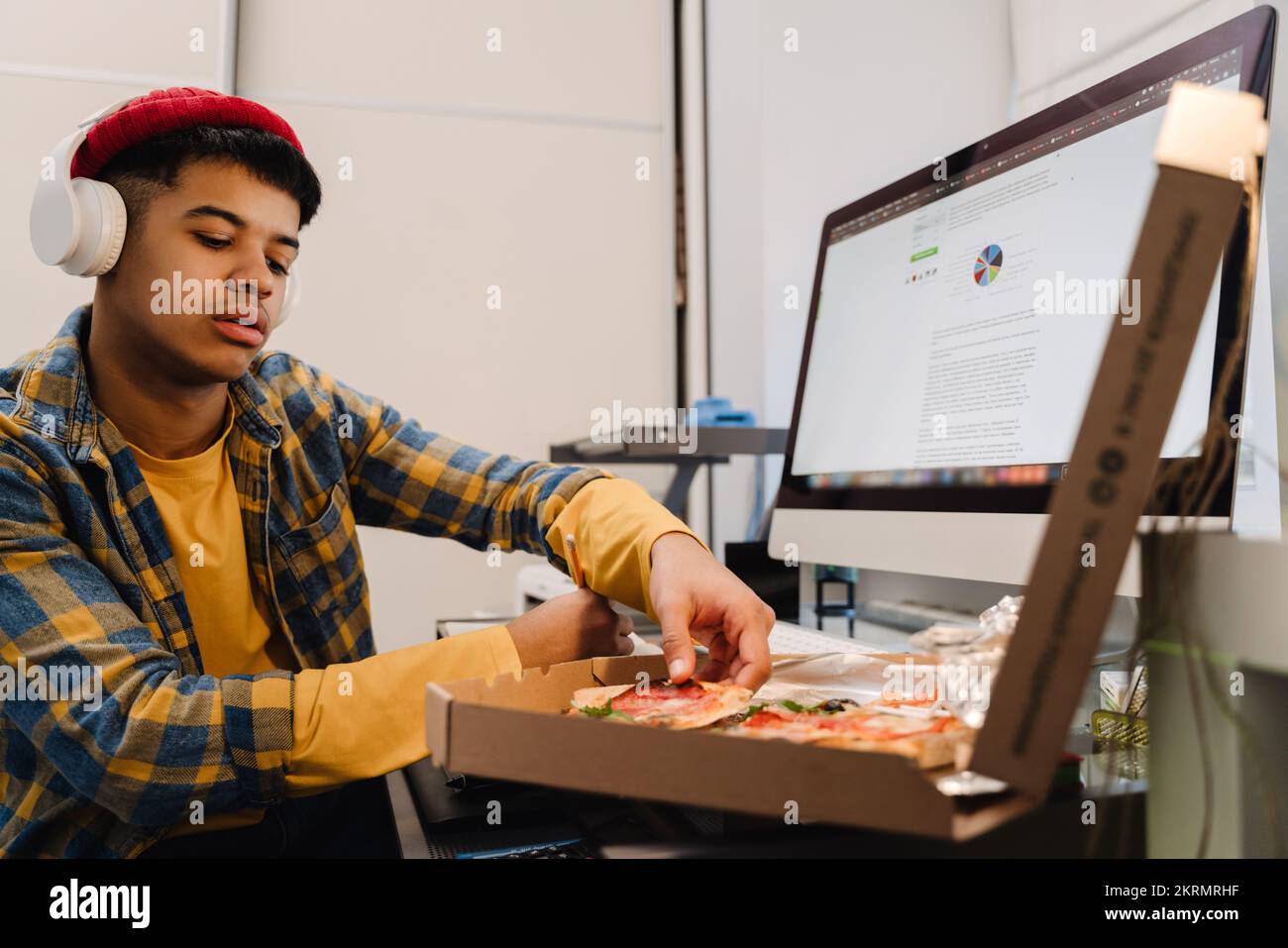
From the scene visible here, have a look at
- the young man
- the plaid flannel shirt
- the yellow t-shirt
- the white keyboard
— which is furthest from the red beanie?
the white keyboard

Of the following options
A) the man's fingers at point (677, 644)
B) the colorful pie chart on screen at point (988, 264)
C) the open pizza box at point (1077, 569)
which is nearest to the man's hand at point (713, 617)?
the man's fingers at point (677, 644)

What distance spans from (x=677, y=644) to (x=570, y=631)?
0.15 metres

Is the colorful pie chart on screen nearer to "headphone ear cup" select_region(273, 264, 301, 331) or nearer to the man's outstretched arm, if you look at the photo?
the man's outstretched arm

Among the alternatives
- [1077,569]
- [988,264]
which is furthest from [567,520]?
[1077,569]

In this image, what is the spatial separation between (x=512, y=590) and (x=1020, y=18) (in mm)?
1573

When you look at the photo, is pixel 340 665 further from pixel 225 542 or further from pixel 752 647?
pixel 225 542

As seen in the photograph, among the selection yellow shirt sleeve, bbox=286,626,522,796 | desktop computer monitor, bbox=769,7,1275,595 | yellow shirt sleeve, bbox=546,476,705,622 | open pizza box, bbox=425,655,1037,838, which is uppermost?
desktop computer monitor, bbox=769,7,1275,595

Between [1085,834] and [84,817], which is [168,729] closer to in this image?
[84,817]

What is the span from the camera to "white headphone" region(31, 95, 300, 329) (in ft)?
2.59

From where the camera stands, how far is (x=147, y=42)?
5.80 feet

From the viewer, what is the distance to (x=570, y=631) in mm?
704

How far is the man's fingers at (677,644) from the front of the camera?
552mm

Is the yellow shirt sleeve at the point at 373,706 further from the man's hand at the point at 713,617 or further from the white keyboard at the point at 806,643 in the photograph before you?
the white keyboard at the point at 806,643

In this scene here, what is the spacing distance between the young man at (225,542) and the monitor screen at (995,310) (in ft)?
0.94
